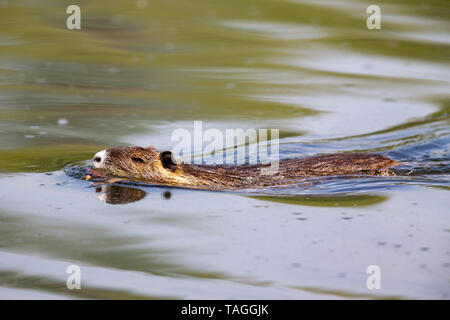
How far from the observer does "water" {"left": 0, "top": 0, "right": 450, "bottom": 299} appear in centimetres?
465

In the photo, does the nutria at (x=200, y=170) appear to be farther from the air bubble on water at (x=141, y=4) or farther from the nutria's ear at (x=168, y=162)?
the air bubble on water at (x=141, y=4)

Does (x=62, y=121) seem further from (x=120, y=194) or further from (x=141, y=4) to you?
(x=141, y=4)

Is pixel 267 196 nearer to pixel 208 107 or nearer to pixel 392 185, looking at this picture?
pixel 392 185

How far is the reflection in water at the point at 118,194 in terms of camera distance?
6.14 metres

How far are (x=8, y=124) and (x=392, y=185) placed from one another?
4.53m

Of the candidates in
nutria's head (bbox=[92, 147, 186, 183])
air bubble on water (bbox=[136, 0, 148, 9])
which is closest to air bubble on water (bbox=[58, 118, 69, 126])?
nutria's head (bbox=[92, 147, 186, 183])

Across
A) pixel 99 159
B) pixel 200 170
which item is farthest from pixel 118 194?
pixel 200 170

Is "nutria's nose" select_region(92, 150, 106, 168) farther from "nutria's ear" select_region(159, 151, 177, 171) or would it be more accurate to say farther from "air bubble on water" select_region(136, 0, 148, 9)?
"air bubble on water" select_region(136, 0, 148, 9)

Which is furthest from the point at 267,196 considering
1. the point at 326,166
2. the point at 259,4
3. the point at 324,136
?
the point at 259,4

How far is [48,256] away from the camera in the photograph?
493cm

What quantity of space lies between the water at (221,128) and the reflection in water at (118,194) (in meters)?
0.03

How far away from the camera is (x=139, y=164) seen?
669 centimetres

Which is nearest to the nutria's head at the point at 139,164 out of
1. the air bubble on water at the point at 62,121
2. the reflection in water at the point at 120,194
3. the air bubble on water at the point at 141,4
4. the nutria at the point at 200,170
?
the nutria at the point at 200,170

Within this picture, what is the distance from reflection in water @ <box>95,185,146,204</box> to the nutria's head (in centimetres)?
21
